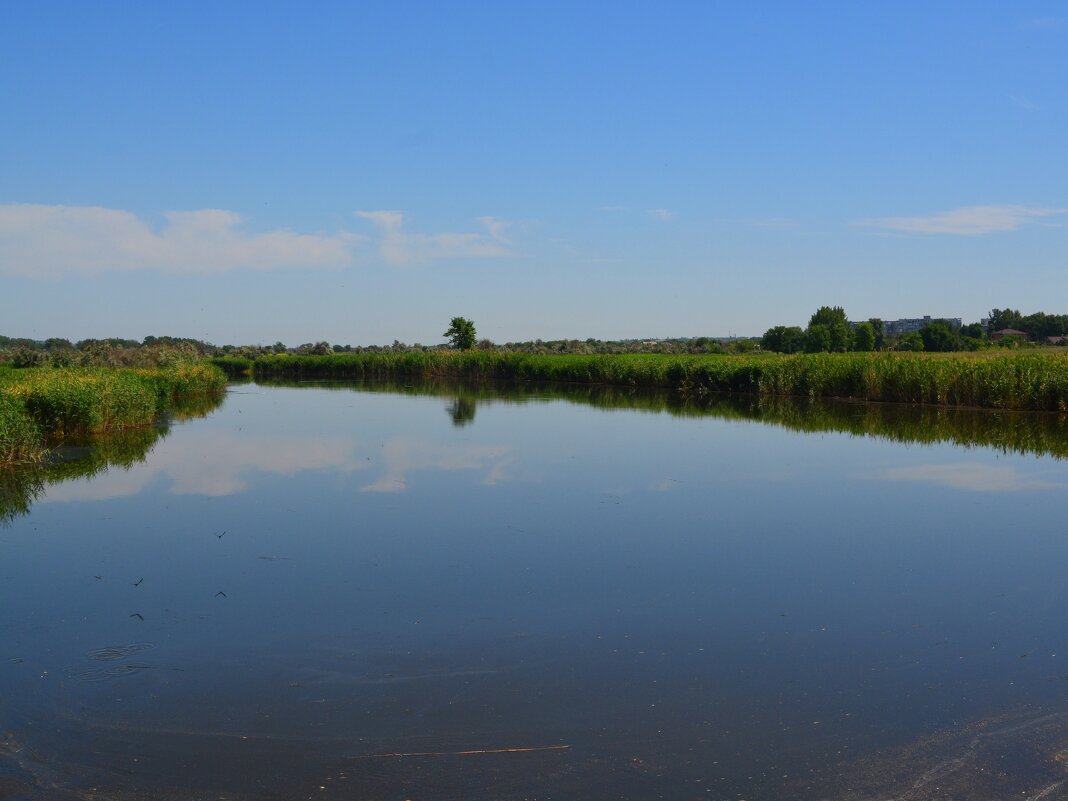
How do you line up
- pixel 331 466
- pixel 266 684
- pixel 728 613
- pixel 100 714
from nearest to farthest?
pixel 100 714
pixel 266 684
pixel 728 613
pixel 331 466

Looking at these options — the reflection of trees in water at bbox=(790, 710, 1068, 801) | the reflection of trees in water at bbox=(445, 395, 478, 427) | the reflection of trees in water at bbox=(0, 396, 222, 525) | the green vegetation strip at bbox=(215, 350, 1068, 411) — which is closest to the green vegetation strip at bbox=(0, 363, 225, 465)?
the reflection of trees in water at bbox=(0, 396, 222, 525)

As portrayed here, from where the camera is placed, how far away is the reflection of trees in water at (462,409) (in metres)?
25.2

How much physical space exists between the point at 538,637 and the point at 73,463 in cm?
1252

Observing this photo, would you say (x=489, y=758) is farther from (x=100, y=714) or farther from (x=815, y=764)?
(x=100, y=714)

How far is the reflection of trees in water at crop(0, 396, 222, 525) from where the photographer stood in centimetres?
1280

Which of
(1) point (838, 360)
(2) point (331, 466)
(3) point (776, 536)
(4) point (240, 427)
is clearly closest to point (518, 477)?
(2) point (331, 466)

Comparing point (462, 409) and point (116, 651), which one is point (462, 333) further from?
point (116, 651)

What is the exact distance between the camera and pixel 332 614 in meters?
7.32

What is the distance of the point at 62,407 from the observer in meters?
19.1

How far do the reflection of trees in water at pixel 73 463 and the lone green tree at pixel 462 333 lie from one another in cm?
4305

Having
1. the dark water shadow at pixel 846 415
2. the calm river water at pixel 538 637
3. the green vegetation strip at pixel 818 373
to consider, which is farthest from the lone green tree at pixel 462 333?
the calm river water at pixel 538 637

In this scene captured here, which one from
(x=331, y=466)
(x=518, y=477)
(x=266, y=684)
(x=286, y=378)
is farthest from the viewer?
(x=286, y=378)

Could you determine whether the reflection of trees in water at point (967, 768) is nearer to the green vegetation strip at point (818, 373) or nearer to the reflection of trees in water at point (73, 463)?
the reflection of trees in water at point (73, 463)

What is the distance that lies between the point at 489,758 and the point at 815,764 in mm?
1687
